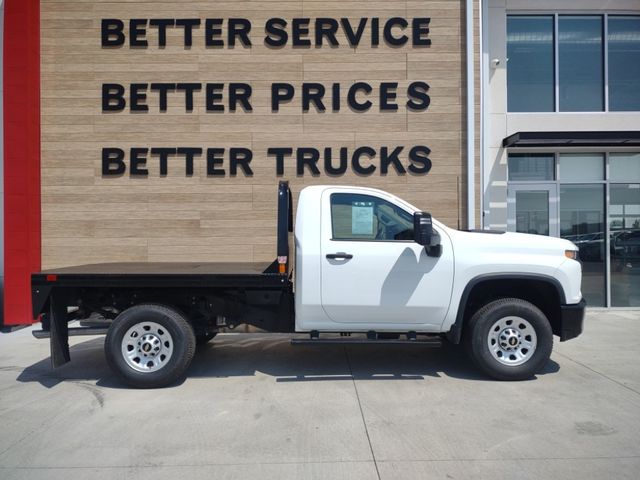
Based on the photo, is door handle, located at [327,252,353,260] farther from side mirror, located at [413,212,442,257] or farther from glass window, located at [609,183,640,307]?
glass window, located at [609,183,640,307]

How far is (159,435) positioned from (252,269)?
2189 mm

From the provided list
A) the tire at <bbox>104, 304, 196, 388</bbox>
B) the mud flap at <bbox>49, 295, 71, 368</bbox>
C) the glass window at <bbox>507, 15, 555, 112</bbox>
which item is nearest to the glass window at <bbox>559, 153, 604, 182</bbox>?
the glass window at <bbox>507, 15, 555, 112</bbox>

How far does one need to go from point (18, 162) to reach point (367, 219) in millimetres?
6601

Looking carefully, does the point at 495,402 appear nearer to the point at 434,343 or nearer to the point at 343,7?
the point at 434,343

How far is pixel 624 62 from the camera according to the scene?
10156mm

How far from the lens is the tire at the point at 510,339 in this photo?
535 cm

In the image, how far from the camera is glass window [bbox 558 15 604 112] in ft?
33.0

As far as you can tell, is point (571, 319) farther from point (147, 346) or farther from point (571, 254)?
point (147, 346)

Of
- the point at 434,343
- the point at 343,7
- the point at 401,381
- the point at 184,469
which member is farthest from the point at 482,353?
the point at 343,7

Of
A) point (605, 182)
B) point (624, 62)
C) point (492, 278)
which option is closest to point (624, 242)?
point (605, 182)

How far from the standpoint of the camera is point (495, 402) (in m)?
4.79

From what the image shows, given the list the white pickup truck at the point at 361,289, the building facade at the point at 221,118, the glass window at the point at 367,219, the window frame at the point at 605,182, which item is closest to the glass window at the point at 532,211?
the window frame at the point at 605,182

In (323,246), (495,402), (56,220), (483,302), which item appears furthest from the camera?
(56,220)

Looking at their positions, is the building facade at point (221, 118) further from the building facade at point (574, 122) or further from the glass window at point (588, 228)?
the glass window at point (588, 228)
